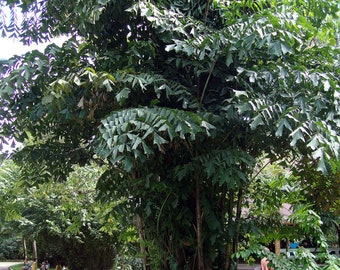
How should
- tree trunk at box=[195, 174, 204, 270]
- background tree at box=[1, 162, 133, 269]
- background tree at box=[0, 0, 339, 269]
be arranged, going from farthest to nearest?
1. background tree at box=[1, 162, 133, 269]
2. tree trunk at box=[195, 174, 204, 270]
3. background tree at box=[0, 0, 339, 269]

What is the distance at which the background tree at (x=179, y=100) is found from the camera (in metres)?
3.55

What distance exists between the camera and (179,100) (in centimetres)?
414

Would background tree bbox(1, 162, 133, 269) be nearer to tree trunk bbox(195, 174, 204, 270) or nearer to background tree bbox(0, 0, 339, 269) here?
background tree bbox(0, 0, 339, 269)

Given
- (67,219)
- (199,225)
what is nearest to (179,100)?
(199,225)

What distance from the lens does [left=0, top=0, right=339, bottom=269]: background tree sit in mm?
3549

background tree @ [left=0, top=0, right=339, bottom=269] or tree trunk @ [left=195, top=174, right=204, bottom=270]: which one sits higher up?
background tree @ [left=0, top=0, right=339, bottom=269]

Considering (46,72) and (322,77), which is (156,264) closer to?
(46,72)

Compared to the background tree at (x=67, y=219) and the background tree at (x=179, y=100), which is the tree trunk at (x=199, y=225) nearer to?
the background tree at (x=179, y=100)

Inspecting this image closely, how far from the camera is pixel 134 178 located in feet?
15.6

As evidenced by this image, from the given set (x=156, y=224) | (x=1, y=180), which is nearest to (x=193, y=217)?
(x=156, y=224)

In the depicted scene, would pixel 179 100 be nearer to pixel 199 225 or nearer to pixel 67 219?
pixel 199 225

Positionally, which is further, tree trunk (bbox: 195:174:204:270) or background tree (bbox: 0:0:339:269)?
tree trunk (bbox: 195:174:204:270)

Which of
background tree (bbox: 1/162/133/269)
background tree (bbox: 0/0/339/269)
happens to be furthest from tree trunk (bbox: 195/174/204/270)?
background tree (bbox: 1/162/133/269)

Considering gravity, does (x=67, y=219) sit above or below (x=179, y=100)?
below
